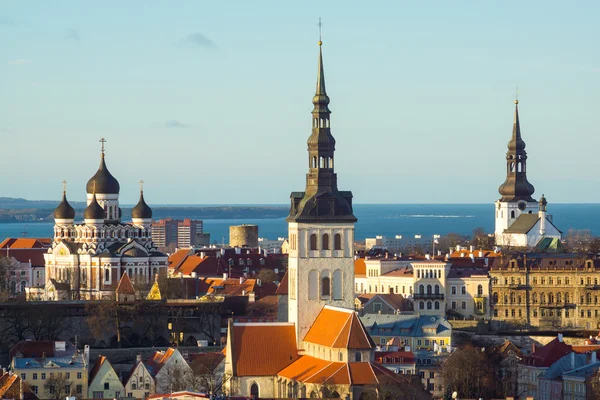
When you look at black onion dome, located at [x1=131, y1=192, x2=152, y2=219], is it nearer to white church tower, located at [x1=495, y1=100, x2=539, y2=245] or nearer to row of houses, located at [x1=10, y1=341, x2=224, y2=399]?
white church tower, located at [x1=495, y1=100, x2=539, y2=245]

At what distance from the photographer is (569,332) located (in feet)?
342

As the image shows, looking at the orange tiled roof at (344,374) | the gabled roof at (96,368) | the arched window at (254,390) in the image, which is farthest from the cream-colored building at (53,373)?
the orange tiled roof at (344,374)

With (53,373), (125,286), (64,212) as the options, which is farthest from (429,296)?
(53,373)

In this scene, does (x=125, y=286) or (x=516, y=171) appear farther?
(x=516, y=171)

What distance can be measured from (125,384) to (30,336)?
45.4ft

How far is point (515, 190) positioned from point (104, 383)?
68.0 metres

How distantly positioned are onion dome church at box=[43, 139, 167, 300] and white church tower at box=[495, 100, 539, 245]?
32468 mm

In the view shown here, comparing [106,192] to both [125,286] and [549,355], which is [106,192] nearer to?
[125,286]

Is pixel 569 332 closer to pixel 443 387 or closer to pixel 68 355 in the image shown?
pixel 443 387

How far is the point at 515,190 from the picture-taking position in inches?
5551

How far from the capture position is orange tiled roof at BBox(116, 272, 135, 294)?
100 meters

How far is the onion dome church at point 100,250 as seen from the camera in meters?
110

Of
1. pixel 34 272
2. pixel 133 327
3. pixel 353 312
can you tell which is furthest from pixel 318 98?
pixel 34 272

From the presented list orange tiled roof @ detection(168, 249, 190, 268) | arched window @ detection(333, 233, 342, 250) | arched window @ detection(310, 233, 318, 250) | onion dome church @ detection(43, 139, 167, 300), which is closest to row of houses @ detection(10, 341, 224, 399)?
arched window @ detection(310, 233, 318, 250)
